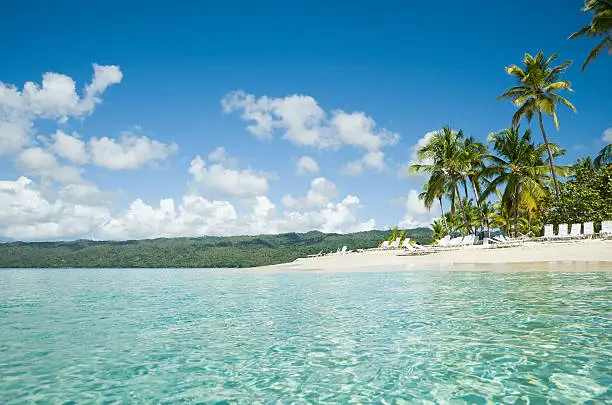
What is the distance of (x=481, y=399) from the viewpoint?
3836 mm

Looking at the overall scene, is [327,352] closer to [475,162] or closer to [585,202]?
[585,202]

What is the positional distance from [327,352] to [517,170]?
1214 inches

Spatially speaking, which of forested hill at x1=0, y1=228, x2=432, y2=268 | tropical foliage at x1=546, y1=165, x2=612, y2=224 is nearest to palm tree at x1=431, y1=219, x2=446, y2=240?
tropical foliage at x1=546, y1=165, x2=612, y2=224

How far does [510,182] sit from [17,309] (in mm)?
31435

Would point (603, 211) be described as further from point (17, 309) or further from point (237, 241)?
point (237, 241)

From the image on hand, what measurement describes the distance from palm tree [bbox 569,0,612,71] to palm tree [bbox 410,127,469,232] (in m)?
Answer: 11.9

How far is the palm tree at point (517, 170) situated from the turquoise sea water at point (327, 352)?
23.2 meters

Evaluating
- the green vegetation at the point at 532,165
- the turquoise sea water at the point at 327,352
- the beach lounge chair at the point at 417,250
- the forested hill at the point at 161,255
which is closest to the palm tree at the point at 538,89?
the green vegetation at the point at 532,165

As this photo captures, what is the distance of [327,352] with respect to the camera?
5.57m

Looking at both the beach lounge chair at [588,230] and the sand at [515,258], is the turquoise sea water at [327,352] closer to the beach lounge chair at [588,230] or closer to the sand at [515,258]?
the sand at [515,258]

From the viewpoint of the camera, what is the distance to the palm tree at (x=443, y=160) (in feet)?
111

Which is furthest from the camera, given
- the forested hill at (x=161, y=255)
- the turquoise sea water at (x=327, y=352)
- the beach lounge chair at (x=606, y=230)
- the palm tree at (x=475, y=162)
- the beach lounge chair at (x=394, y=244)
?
the forested hill at (x=161, y=255)

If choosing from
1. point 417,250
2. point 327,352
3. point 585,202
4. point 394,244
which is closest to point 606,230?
point 585,202

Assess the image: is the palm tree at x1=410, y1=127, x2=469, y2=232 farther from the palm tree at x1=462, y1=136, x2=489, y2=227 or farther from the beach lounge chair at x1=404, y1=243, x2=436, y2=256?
the beach lounge chair at x1=404, y1=243, x2=436, y2=256
